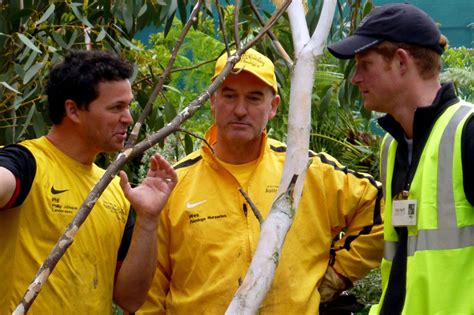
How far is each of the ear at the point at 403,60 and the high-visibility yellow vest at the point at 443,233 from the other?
0.26 metres

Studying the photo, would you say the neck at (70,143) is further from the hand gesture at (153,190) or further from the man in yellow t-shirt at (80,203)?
the hand gesture at (153,190)

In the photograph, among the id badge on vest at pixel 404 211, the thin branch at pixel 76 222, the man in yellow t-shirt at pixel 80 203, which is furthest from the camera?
the man in yellow t-shirt at pixel 80 203

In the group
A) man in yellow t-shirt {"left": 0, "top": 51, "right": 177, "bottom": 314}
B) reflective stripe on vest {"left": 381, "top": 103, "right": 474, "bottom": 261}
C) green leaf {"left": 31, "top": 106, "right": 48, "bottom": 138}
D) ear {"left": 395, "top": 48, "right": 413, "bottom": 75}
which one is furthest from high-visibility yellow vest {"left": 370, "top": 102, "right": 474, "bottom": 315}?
green leaf {"left": 31, "top": 106, "right": 48, "bottom": 138}

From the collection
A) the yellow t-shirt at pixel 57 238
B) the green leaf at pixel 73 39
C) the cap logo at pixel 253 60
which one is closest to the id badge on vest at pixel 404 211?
the cap logo at pixel 253 60

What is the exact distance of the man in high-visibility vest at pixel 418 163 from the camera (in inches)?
137

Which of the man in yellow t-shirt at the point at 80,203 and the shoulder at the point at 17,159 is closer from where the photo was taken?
the shoulder at the point at 17,159

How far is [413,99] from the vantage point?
12.5ft

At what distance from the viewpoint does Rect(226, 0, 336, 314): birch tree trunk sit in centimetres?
345

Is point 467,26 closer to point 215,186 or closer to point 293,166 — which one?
point 215,186

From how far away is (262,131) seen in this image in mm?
4777

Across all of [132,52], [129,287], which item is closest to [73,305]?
[129,287]

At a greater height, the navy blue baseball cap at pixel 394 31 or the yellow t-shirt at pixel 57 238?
the navy blue baseball cap at pixel 394 31

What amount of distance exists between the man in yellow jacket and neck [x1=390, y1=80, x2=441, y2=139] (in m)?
0.88

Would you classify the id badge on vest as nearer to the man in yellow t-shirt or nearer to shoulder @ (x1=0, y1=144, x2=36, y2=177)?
the man in yellow t-shirt
